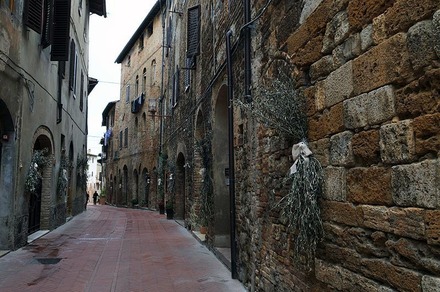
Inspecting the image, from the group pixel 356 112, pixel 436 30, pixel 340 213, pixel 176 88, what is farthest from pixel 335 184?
pixel 176 88

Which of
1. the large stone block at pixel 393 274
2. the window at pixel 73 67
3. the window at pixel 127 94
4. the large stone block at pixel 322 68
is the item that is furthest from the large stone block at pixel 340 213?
the window at pixel 127 94

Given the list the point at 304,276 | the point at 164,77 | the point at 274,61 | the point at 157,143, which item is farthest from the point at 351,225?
the point at 157,143

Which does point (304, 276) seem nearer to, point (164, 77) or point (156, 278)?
point (156, 278)

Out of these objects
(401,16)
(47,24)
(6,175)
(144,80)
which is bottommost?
(6,175)

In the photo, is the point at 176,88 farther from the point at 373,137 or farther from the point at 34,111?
the point at 373,137

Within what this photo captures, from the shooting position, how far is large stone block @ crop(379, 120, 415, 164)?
7.19 ft

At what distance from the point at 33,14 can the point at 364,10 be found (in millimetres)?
7548

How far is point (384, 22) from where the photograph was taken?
240 centimetres

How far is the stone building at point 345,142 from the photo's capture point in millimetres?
2113

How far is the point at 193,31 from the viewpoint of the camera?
1023 cm

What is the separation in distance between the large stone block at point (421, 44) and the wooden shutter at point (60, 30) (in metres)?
9.53

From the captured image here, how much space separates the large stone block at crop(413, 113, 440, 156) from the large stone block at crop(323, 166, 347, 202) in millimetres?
767

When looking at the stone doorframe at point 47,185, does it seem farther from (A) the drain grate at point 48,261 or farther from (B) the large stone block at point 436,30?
(B) the large stone block at point 436,30

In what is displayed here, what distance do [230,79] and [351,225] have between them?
392cm
